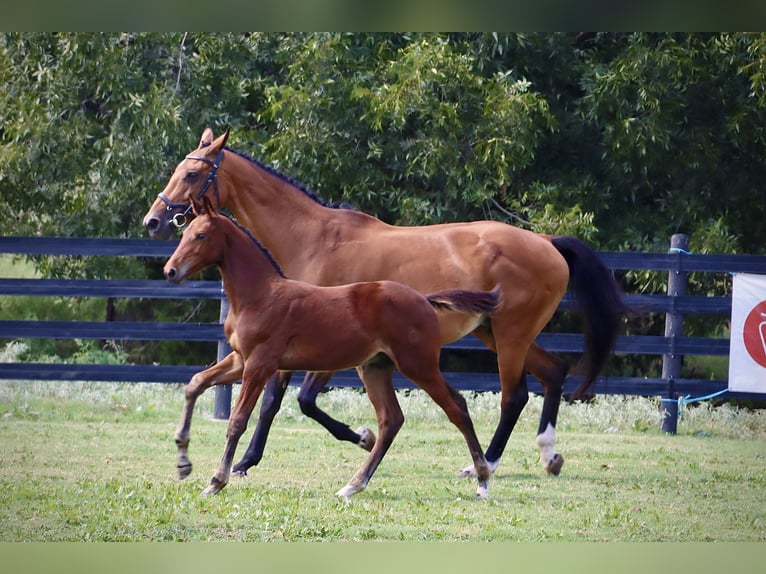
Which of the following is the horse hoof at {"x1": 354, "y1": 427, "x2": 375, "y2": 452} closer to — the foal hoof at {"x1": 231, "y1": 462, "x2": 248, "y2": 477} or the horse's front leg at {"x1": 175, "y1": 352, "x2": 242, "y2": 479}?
the foal hoof at {"x1": 231, "y1": 462, "x2": 248, "y2": 477}

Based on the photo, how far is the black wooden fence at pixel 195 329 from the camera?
9.59 m

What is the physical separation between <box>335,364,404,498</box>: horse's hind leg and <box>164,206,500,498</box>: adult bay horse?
1cm

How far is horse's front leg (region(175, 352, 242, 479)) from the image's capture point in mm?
5984

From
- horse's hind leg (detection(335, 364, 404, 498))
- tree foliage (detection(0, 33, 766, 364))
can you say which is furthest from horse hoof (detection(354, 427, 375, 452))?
tree foliage (detection(0, 33, 766, 364))

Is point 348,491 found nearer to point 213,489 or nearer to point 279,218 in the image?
point 213,489

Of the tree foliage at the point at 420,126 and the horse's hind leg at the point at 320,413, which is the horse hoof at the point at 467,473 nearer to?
the horse's hind leg at the point at 320,413

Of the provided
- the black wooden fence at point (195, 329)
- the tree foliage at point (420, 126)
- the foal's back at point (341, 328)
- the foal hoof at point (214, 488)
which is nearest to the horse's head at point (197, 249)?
the foal's back at point (341, 328)

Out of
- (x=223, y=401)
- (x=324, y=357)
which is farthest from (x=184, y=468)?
(x=223, y=401)

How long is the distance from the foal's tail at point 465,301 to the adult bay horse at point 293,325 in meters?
0.13

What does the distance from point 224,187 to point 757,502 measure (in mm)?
3826

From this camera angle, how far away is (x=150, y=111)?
10.9 m

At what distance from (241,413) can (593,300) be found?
3028 millimetres

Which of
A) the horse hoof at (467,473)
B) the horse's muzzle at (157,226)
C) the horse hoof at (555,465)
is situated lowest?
the horse hoof at (467,473)

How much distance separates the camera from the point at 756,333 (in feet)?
30.2
